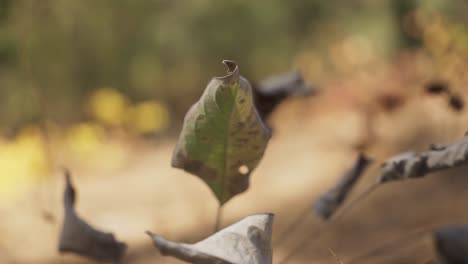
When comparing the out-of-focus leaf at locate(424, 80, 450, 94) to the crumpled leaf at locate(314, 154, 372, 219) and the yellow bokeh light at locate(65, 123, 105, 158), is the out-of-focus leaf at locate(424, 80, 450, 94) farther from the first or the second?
the yellow bokeh light at locate(65, 123, 105, 158)

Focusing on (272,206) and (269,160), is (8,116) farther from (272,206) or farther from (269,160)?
(272,206)

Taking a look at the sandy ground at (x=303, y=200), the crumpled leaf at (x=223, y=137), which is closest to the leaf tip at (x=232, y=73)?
the crumpled leaf at (x=223, y=137)

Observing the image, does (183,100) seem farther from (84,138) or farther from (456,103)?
(456,103)

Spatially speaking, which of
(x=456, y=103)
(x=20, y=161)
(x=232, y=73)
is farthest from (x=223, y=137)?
(x=20, y=161)

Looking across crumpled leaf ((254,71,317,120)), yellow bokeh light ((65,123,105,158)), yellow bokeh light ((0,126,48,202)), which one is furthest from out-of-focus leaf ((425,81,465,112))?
yellow bokeh light ((65,123,105,158))

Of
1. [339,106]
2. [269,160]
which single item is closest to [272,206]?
[269,160]

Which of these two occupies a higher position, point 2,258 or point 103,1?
point 2,258
